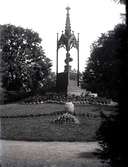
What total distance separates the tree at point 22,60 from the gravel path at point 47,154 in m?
42.5

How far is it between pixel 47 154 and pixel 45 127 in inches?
282

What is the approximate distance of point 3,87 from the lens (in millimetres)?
57469

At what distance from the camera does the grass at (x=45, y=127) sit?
17969 millimetres

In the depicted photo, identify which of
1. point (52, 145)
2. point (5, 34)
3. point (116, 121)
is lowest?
point (52, 145)

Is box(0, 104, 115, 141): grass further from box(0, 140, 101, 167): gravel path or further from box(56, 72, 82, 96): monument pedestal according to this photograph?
box(56, 72, 82, 96): monument pedestal

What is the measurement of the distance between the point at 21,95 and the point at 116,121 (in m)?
45.8

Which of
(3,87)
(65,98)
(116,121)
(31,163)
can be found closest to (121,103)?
(116,121)

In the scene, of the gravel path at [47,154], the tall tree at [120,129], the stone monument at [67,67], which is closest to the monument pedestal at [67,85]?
the stone monument at [67,67]

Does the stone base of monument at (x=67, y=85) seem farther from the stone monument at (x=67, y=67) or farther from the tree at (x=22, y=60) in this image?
the tree at (x=22, y=60)

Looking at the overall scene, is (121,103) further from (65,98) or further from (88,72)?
(88,72)

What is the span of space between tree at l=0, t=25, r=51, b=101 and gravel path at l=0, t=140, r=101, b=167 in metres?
42.5

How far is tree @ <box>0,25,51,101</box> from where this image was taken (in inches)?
2341

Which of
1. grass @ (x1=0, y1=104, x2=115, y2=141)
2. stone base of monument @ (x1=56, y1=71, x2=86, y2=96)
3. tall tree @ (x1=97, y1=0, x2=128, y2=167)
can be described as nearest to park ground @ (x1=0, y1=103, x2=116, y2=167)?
grass @ (x1=0, y1=104, x2=115, y2=141)

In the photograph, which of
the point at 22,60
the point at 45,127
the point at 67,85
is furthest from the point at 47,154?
the point at 22,60
